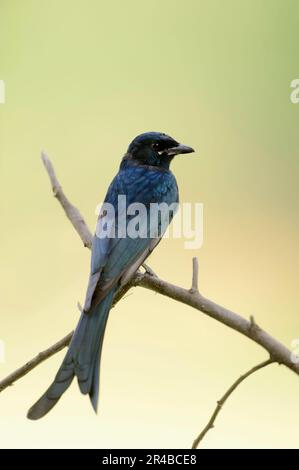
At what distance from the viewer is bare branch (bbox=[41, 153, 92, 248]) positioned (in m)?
3.28

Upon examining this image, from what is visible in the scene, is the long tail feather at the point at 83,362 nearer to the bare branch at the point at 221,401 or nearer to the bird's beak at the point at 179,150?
the bare branch at the point at 221,401

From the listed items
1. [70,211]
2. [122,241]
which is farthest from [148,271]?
[70,211]

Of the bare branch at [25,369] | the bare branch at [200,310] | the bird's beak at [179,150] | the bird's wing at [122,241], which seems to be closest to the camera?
the bare branch at [200,310]

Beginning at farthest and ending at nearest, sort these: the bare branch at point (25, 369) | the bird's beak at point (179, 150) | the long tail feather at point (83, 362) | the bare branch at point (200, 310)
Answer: the bird's beak at point (179, 150), the bare branch at point (25, 369), the bare branch at point (200, 310), the long tail feather at point (83, 362)

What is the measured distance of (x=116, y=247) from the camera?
3.08m

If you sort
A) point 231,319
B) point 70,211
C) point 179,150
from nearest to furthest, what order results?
1. point 231,319
2. point 70,211
3. point 179,150

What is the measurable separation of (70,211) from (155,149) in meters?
0.83

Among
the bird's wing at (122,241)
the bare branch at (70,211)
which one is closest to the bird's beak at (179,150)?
the bird's wing at (122,241)

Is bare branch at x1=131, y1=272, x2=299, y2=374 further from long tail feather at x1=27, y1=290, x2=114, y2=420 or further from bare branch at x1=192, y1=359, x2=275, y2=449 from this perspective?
long tail feather at x1=27, y1=290, x2=114, y2=420

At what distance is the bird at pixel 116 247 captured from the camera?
2533 mm

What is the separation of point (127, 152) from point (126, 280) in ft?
4.14

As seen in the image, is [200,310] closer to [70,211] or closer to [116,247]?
[116,247]
